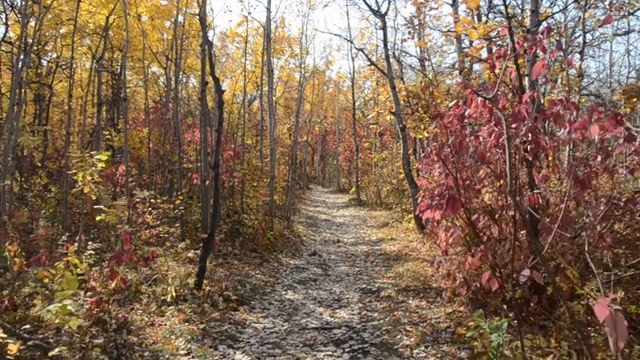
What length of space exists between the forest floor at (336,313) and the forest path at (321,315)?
0.04ft

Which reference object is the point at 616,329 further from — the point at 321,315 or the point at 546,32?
the point at 321,315

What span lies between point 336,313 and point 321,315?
23 cm

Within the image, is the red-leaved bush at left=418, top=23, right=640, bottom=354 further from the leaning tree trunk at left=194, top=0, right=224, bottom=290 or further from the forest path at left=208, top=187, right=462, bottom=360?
the leaning tree trunk at left=194, top=0, right=224, bottom=290

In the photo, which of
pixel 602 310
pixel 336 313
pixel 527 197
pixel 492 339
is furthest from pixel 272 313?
pixel 602 310

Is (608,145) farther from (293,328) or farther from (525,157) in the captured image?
(293,328)

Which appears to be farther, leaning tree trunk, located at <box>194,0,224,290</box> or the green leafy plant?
leaning tree trunk, located at <box>194,0,224,290</box>

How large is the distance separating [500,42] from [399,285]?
4216mm

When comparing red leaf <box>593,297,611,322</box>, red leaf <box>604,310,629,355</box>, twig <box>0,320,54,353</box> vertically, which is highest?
red leaf <box>593,297,611,322</box>

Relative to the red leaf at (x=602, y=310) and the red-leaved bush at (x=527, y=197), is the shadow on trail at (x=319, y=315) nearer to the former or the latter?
the red-leaved bush at (x=527, y=197)

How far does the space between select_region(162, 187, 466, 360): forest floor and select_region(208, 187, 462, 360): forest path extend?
0.01 m

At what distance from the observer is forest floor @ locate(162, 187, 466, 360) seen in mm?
4957

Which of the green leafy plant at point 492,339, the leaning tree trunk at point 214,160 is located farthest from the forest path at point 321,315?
the green leafy plant at point 492,339

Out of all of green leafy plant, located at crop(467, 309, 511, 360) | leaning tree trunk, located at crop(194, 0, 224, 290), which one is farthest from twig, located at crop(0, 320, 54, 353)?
green leafy plant, located at crop(467, 309, 511, 360)

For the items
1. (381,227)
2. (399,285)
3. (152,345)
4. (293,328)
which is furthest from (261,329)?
(381,227)
